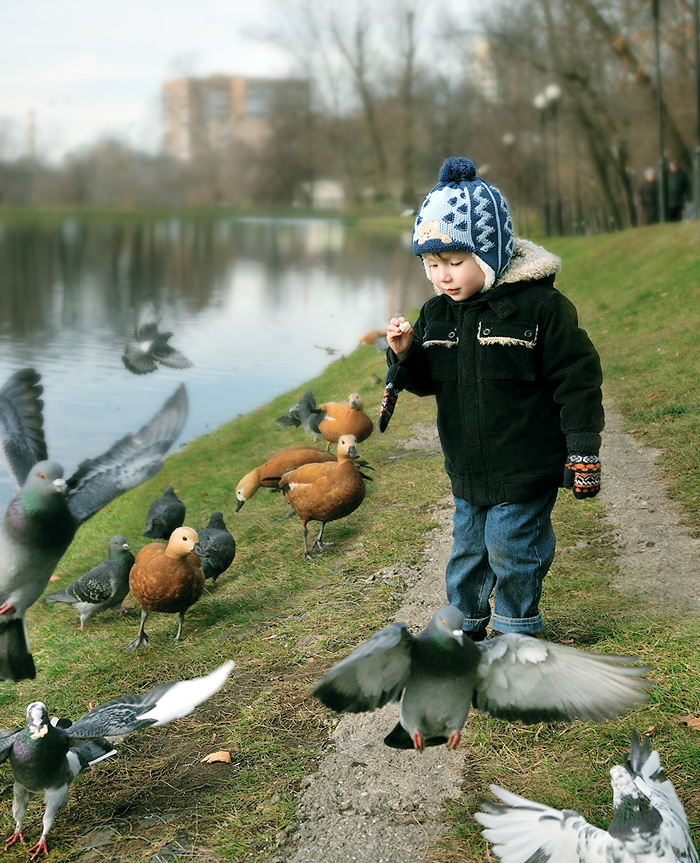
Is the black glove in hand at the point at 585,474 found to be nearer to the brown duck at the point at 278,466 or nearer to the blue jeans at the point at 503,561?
the blue jeans at the point at 503,561

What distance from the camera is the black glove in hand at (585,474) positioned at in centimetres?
339

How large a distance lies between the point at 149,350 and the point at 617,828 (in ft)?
25.6

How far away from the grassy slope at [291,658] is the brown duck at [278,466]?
0.40 metres

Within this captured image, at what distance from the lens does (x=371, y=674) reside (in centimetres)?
285

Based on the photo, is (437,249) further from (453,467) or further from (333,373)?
(333,373)

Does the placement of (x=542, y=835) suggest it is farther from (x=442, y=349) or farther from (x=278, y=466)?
(x=278, y=466)

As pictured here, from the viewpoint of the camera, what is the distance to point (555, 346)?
11.7ft

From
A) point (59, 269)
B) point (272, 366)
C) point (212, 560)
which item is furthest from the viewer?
point (59, 269)

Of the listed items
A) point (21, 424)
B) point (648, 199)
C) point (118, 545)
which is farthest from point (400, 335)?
point (648, 199)

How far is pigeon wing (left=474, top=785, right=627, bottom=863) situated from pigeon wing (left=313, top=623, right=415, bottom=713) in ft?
1.43

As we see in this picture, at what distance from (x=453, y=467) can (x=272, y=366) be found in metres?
13.2

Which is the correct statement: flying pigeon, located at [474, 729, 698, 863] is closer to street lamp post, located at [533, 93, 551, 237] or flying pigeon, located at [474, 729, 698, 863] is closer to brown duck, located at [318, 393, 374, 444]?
brown duck, located at [318, 393, 374, 444]

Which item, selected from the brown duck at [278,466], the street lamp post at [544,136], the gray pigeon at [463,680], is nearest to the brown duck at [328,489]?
the brown duck at [278,466]

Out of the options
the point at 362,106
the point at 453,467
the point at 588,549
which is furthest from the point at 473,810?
the point at 362,106
